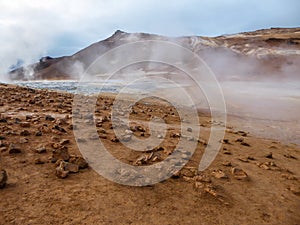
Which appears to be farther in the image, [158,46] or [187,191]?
[158,46]

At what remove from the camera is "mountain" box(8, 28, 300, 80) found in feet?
116

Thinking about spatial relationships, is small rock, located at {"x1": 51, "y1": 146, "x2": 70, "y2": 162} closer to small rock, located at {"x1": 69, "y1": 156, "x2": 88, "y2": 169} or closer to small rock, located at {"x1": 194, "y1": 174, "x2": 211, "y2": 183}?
small rock, located at {"x1": 69, "y1": 156, "x2": 88, "y2": 169}

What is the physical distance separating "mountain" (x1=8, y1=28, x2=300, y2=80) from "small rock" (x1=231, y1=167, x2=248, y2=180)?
29564 millimetres

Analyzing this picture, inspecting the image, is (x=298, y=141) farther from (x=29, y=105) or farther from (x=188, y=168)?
(x=29, y=105)

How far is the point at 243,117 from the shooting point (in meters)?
10.3

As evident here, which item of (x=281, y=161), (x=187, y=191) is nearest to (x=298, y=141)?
(x=281, y=161)

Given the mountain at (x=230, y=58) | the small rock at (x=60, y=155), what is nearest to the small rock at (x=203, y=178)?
the small rock at (x=60, y=155)

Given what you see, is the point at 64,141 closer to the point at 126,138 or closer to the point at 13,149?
the point at 13,149

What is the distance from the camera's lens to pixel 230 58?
41.3 m

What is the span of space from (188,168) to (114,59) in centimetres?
4883

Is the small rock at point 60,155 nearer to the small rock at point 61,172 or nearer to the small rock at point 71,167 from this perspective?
the small rock at point 71,167

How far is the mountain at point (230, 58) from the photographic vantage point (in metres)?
35.3

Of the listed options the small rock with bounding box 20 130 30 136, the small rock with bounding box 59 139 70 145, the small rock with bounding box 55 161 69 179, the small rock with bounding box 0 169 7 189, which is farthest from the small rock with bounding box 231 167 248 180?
the small rock with bounding box 20 130 30 136

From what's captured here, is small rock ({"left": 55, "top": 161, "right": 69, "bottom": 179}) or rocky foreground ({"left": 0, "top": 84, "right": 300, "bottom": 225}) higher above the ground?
small rock ({"left": 55, "top": 161, "right": 69, "bottom": 179})
